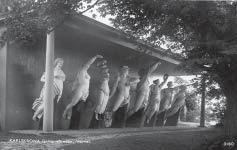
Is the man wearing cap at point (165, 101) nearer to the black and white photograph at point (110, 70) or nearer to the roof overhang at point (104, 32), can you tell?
the black and white photograph at point (110, 70)

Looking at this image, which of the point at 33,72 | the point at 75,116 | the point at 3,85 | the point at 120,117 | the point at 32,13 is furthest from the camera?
the point at 120,117

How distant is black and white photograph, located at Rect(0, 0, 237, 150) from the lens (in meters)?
9.47

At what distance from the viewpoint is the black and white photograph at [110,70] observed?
947cm

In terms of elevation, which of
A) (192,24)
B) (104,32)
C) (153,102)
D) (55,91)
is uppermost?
(104,32)

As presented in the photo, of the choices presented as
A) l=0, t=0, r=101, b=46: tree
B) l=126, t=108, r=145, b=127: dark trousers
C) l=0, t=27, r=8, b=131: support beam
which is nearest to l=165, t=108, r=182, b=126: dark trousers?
l=126, t=108, r=145, b=127: dark trousers

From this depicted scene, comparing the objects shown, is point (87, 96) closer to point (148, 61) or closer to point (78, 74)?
point (78, 74)

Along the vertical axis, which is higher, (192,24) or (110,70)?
(192,24)

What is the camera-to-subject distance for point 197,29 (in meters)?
10.1

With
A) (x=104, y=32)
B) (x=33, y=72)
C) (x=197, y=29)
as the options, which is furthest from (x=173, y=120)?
(x=197, y=29)

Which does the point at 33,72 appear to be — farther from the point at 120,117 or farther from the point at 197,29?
the point at 197,29

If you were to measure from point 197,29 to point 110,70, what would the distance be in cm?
839

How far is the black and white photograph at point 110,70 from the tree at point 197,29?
0.03 metres

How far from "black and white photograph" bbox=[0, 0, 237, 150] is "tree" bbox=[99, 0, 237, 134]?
1.0 inches

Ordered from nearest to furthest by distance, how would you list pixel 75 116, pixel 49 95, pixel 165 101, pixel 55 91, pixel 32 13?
1. pixel 32 13
2. pixel 49 95
3. pixel 55 91
4. pixel 75 116
5. pixel 165 101
